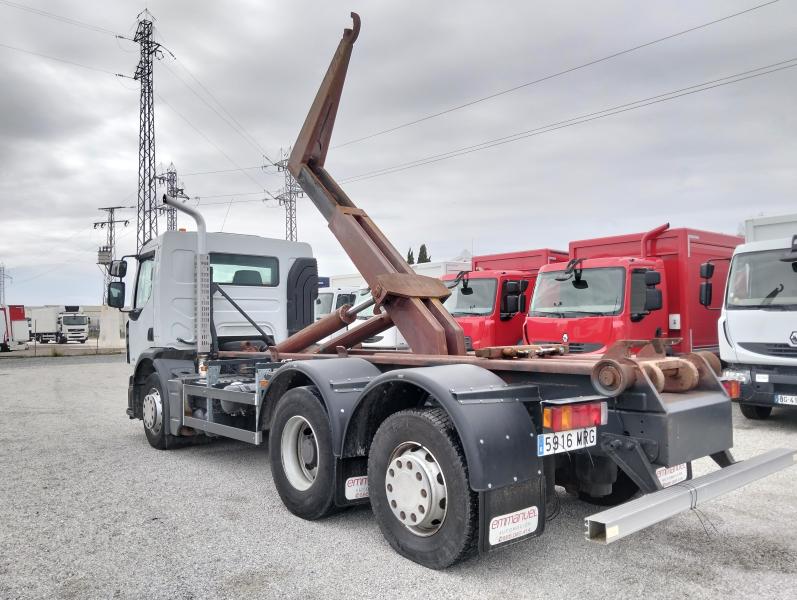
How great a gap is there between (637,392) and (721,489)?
769 mm

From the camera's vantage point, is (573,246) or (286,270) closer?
Answer: (286,270)

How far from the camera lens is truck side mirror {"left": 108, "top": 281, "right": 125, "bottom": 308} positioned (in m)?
7.66

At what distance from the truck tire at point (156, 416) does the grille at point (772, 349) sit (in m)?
7.10

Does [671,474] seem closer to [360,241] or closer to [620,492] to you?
[620,492]

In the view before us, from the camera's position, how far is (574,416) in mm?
3312

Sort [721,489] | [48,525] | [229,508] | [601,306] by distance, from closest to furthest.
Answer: [721,489], [48,525], [229,508], [601,306]

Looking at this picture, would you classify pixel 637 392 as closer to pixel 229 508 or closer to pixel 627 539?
pixel 627 539

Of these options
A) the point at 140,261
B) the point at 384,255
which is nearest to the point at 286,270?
the point at 140,261

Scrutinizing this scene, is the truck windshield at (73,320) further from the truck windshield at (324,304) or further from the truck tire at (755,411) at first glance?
the truck tire at (755,411)

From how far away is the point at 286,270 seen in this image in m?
8.16

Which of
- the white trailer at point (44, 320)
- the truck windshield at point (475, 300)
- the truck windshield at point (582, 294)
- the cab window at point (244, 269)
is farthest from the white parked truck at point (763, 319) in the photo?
the white trailer at point (44, 320)

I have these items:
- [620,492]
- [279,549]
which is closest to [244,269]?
[279,549]

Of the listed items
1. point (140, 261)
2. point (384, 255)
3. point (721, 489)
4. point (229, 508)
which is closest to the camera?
point (721, 489)

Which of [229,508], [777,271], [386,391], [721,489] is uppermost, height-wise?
[777,271]
